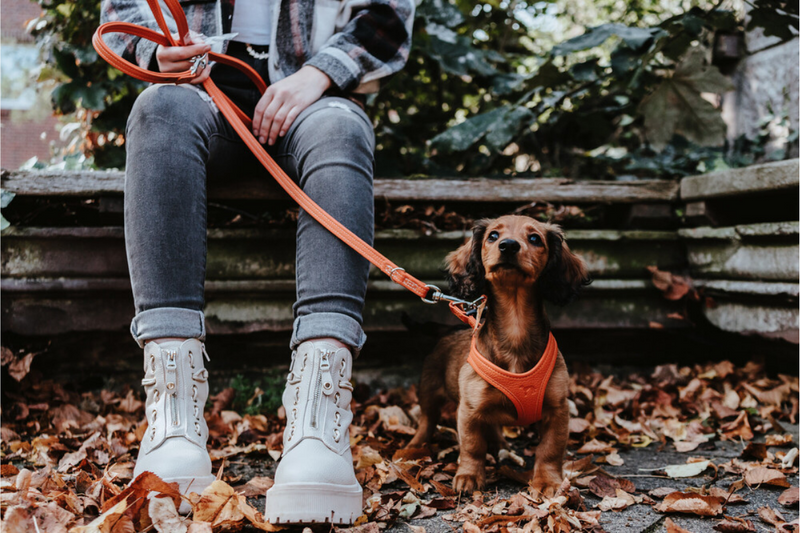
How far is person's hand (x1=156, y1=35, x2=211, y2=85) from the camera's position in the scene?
160 cm

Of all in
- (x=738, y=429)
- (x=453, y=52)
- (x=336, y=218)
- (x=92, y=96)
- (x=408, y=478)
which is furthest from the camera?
(x=453, y=52)

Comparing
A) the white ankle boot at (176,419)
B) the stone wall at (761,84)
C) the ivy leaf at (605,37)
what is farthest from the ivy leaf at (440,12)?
the white ankle boot at (176,419)

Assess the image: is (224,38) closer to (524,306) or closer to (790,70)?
(524,306)

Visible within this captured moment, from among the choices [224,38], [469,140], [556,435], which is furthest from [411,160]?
[556,435]

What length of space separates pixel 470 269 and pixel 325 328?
0.63m

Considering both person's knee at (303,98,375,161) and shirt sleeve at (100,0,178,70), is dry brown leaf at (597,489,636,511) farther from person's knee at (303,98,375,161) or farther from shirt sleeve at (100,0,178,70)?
shirt sleeve at (100,0,178,70)

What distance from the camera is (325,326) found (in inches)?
52.9

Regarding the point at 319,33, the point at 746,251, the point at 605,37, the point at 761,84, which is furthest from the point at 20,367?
the point at 761,84

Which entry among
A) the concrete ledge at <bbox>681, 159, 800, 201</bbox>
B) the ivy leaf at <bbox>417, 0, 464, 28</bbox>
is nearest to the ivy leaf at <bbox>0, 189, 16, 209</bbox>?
the ivy leaf at <bbox>417, 0, 464, 28</bbox>

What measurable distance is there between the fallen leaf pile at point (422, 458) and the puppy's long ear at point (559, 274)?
19.9 inches

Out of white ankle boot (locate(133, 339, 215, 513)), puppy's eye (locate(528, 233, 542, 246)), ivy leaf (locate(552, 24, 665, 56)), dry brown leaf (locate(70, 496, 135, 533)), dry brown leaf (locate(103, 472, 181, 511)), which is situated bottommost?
dry brown leaf (locate(70, 496, 135, 533))

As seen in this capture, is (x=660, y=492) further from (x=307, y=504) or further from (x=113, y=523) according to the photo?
(x=113, y=523)

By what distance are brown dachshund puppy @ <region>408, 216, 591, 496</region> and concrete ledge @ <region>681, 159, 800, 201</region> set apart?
0.99 meters

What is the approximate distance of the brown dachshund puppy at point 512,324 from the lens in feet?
5.24
